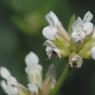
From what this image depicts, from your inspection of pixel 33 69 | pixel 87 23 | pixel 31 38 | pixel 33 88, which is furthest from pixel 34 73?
pixel 31 38

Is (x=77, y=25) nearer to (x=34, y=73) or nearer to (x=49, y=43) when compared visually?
(x=49, y=43)

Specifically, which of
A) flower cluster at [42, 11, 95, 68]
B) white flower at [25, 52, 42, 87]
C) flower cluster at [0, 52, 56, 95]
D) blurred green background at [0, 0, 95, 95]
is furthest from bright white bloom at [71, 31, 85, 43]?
blurred green background at [0, 0, 95, 95]

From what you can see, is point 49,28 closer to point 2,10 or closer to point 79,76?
point 79,76

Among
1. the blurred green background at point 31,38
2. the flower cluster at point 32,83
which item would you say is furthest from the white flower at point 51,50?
the blurred green background at point 31,38

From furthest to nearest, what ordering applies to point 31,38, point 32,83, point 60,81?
point 31,38 → point 32,83 → point 60,81

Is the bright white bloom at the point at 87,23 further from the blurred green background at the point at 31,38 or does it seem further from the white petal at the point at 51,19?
the blurred green background at the point at 31,38

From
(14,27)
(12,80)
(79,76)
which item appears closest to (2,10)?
(14,27)

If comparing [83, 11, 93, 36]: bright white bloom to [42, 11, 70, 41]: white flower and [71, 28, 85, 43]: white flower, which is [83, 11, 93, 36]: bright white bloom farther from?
[42, 11, 70, 41]: white flower
